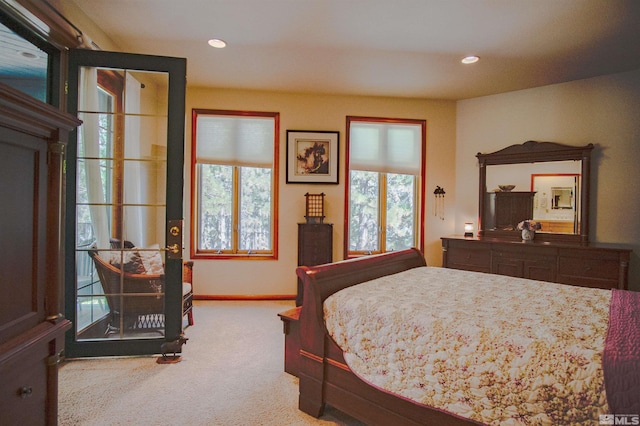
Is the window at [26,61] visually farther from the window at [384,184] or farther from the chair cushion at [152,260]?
the window at [384,184]

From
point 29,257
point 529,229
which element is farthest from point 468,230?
point 29,257

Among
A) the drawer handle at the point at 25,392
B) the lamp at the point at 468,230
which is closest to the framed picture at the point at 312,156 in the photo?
the lamp at the point at 468,230

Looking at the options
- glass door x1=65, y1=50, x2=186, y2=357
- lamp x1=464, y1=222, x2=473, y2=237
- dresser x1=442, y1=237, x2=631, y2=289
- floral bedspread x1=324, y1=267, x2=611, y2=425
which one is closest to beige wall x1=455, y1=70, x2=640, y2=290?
dresser x1=442, y1=237, x2=631, y2=289

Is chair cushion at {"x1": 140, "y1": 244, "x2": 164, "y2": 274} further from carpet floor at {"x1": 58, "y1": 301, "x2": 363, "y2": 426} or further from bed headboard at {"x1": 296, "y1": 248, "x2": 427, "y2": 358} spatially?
bed headboard at {"x1": 296, "y1": 248, "x2": 427, "y2": 358}

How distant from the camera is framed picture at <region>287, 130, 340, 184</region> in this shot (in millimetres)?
4453

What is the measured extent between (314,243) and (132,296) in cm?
214

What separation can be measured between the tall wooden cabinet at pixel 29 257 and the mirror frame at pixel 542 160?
448 centimetres

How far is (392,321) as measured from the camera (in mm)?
1652

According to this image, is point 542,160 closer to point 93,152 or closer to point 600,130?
point 600,130

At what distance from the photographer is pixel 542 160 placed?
409 cm

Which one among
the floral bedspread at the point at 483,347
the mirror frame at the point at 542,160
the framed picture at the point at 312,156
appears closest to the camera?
the floral bedspread at the point at 483,347

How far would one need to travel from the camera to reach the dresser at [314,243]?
4219mm

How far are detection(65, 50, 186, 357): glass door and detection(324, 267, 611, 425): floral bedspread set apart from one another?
159 cm

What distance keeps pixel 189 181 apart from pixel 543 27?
402cm
